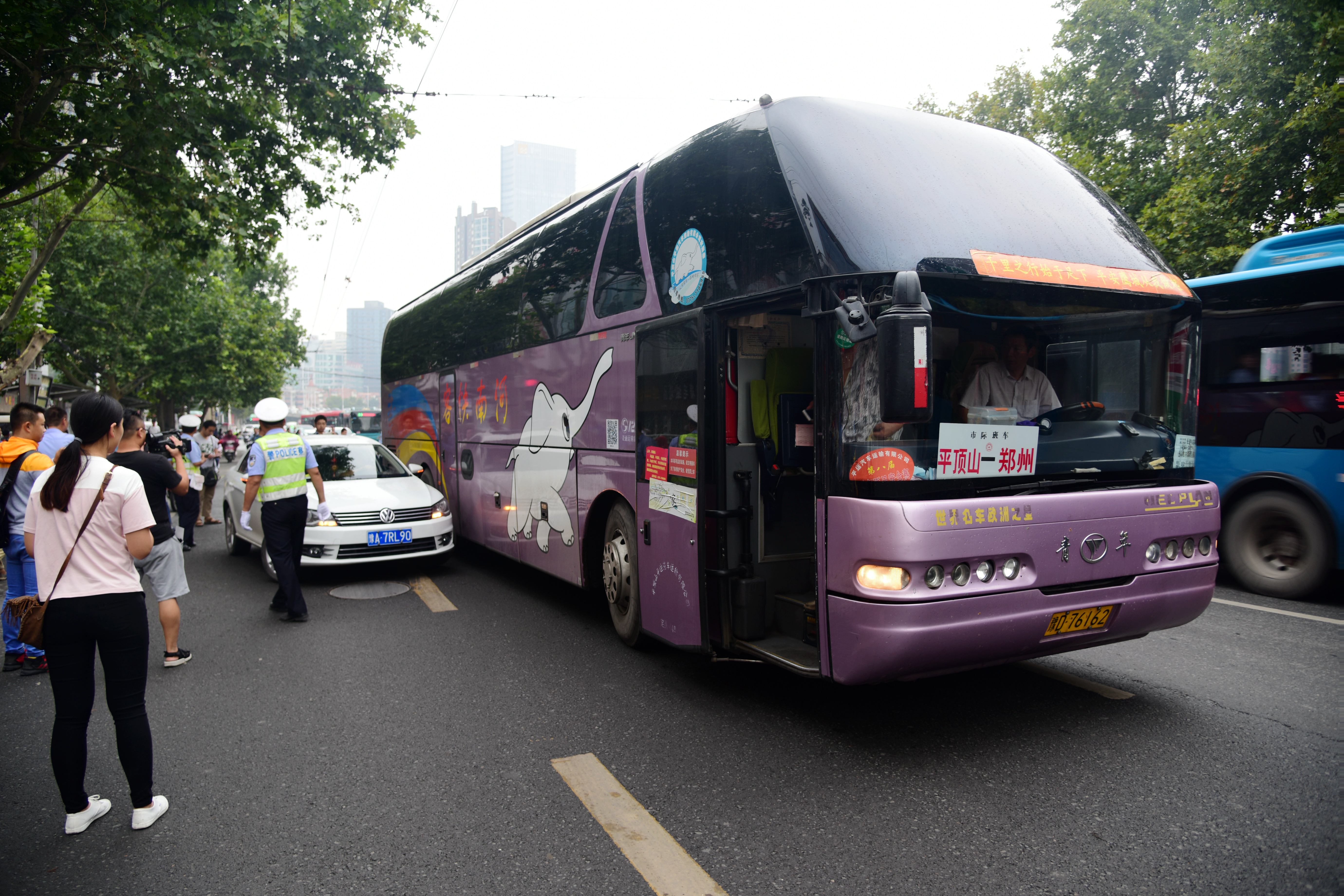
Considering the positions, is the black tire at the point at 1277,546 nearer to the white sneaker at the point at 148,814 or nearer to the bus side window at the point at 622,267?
the bus side window at the point at 622,267

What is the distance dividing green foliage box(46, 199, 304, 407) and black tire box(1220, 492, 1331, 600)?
2364 cm

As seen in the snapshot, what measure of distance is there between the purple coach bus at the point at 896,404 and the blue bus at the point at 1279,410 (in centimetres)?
337

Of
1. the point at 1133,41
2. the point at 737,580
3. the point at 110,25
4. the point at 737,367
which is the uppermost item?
the point at 1133,41

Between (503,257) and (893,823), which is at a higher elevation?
(503,257)

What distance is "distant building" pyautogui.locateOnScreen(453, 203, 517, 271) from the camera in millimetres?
81750

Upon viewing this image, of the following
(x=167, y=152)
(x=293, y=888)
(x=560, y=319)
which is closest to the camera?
(x=293, y=888)

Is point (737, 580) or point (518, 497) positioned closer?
point (737, 580)

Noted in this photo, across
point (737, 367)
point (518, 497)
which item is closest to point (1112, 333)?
point (737, 367)

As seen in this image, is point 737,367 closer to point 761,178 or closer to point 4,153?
point 761,178

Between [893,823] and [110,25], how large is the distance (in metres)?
10.0

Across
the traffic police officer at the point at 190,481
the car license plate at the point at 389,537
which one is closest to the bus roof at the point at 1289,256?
the car license plate at the point at 389,537

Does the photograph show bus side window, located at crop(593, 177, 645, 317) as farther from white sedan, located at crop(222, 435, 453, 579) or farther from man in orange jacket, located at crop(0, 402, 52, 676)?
man in orange jacket, located at crop(0, 402, 52, 676)

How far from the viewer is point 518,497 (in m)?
7.91

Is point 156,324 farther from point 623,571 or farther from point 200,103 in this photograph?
point 623,571
